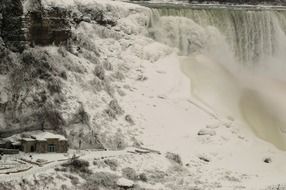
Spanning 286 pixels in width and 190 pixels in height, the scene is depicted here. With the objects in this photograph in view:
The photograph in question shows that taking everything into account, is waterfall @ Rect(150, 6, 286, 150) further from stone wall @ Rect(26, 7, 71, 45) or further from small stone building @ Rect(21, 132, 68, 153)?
small stone building @ Rect(21, 132, 68, 153)

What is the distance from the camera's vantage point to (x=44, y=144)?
1837 inches

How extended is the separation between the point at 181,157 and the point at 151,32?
15454 millimetres

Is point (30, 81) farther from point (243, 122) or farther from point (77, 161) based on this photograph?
point (243, 122)

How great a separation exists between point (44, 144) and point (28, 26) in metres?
9.84

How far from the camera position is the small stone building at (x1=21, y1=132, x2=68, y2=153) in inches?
1834

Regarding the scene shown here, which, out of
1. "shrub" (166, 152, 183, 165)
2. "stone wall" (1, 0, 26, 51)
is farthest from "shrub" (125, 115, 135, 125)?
"stone wall" (1, 0, 26, 51)

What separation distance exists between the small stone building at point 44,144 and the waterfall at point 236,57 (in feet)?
40.7

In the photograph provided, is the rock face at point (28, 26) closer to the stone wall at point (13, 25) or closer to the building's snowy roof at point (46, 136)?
the stone wall at point (13, 25)

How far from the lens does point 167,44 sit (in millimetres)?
60656

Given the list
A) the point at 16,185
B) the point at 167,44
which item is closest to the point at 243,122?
the point at 167,44

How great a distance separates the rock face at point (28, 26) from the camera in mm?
51562

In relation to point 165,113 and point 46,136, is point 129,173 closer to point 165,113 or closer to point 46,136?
point 46,136

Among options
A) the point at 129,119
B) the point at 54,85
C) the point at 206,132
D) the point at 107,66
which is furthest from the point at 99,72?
the point at 206,132

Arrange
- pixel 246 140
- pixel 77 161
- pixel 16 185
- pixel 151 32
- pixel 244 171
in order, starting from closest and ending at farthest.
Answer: pixel 16 185 < pixel 77 161 < pixel 244 171 < pixel 246 140 < pixel 151 32
